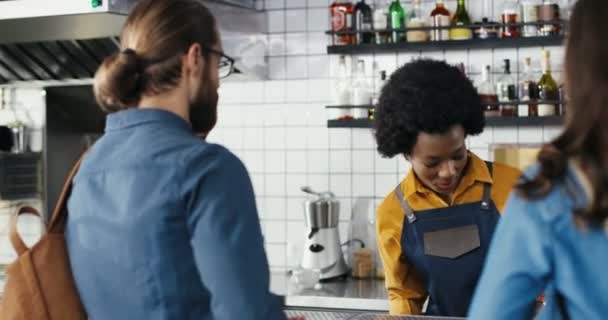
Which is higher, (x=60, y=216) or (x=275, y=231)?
(x=60, y=216)

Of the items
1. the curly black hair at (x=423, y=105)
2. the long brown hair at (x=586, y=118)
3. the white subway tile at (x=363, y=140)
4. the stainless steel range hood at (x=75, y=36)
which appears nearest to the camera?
the long brown hair at (x=586, y=118)

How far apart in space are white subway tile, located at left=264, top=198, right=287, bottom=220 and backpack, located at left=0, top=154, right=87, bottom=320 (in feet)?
8.12

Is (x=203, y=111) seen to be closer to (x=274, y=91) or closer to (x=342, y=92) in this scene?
(x=342, y=92)

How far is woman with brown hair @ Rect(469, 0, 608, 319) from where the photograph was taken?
106cm

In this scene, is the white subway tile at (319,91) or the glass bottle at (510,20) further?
the white subway tile at (319,91)

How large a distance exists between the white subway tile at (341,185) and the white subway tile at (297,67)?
1.53 feet

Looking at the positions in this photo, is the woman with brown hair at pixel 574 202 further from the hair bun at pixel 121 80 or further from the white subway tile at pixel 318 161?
the white subway tile at pixel 318 161

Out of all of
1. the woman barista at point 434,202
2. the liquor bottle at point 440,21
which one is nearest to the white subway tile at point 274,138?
the liquor bottle at point 440,21

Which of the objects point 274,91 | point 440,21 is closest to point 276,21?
point 274,91

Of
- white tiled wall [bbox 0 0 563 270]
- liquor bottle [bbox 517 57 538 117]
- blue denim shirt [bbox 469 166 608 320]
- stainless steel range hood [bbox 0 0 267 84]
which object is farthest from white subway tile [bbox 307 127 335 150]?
blue denim shirt [bbox 469 166 608 320]

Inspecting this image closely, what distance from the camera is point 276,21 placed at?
12.8 ft

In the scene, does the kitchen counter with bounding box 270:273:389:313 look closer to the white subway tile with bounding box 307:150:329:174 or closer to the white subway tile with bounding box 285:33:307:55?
the white subway tile with bounding box 307:150:329:174

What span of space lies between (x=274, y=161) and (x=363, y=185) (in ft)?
1.39

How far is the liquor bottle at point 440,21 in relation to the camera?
11.6 ft
